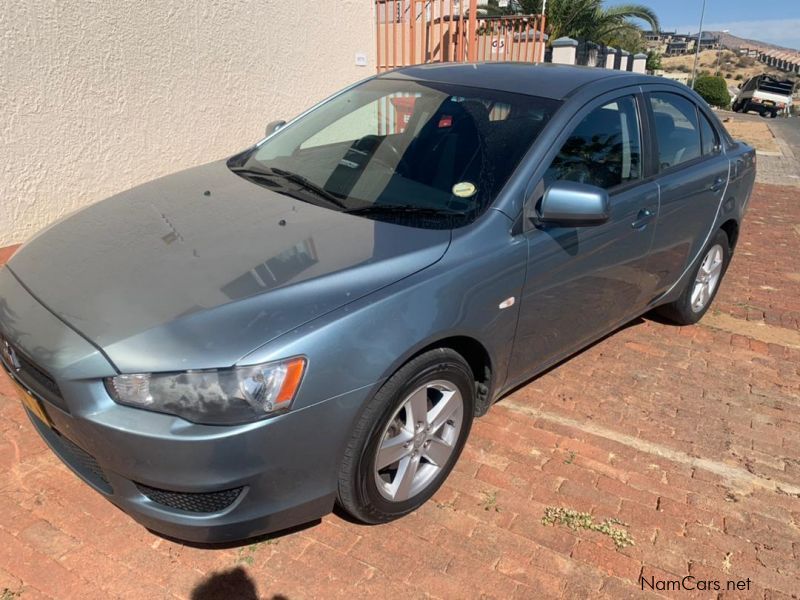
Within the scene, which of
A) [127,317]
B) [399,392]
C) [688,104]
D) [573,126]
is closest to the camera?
[127,317]

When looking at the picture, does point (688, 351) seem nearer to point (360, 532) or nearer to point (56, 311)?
point (360, 532)

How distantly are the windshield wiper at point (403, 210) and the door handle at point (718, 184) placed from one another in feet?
7.57

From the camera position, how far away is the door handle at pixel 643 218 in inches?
131

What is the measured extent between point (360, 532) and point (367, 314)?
1.00 m

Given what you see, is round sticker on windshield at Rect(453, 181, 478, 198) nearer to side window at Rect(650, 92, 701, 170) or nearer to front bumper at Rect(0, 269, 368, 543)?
front bumper at Rect(0, 269, 368, 543)

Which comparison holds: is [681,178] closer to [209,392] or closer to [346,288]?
[346,288]

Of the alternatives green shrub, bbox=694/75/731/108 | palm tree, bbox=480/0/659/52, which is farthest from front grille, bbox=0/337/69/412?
green shrub, bbox=694/75/731/108

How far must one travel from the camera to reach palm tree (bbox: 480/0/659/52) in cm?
1877

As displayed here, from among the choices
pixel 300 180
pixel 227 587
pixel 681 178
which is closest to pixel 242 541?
pixel 227 587

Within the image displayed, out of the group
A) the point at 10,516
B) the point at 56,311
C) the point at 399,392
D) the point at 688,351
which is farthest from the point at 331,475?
the point at 688,351

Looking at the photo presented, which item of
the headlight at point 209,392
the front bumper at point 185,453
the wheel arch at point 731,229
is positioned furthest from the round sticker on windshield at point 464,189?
the wheel arch at point 731,229

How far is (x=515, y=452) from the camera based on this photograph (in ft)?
10.1

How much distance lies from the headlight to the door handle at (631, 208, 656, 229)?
88.7 inches

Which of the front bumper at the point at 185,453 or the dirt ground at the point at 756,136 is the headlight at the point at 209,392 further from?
the dirt ground at the point at 756,136
